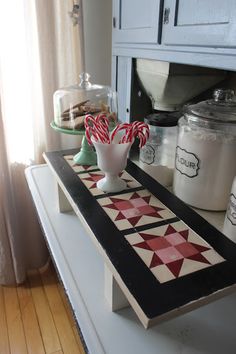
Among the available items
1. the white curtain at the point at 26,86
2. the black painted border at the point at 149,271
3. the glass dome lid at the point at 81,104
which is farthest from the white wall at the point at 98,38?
the black painted border at the point at 149,271

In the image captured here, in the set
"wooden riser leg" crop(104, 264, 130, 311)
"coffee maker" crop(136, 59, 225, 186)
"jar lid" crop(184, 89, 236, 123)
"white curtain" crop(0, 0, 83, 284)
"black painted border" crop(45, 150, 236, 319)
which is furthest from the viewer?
"white curtain" crop(0, 0, 83, 284)

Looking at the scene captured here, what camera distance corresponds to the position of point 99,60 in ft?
4.56

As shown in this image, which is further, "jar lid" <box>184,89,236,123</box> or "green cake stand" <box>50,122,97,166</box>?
"green cake stand" <box>50,122,97,166</box>

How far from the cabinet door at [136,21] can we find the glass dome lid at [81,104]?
0.17 metres

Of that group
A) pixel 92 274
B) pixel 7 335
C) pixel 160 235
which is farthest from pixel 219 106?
pixel 7 335

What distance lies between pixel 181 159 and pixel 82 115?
0.34m

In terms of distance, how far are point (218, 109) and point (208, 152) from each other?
0.35ft

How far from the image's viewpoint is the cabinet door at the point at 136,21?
0.71m

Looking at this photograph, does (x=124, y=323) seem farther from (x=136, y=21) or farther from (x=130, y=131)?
(x=136, y=21)

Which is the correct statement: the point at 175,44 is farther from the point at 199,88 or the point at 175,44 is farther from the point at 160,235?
the point at 160,235

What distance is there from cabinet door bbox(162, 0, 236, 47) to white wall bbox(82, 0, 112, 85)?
0.76m

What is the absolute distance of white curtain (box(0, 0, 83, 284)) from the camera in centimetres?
114

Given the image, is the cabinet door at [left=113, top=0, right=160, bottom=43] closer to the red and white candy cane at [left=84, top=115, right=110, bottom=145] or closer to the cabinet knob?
the cabinet knob

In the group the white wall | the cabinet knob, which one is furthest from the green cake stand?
the white wall
